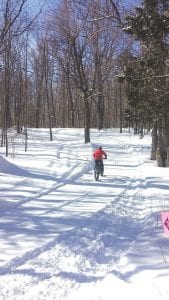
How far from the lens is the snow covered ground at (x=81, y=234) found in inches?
268

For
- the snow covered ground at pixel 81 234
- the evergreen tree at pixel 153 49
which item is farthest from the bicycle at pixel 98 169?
the evergreen tree at pixel 153 49

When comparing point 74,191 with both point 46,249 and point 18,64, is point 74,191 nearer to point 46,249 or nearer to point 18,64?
point 46,249

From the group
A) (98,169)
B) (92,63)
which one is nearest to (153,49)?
(98,169)

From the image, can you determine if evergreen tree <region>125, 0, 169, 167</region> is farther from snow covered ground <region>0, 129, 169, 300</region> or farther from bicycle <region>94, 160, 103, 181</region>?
bicycle <region>94, 160, 103, 181</region>

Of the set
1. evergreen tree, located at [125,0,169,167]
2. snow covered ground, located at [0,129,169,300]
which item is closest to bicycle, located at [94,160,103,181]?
snow covered ground, located at [0,129,169,300]

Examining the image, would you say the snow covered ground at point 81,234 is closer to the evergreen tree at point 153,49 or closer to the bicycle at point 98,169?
the bicycle at point 98,169

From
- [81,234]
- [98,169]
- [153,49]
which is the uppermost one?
[153,49]

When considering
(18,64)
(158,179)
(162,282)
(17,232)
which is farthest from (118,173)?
(18,64)

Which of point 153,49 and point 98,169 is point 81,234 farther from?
point 98,169

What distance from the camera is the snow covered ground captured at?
6809 millimetres

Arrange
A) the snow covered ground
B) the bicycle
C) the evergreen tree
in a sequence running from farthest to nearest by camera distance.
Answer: the bicycle, the evergreen tree, the snow covered ground

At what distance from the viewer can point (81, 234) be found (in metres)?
10.3

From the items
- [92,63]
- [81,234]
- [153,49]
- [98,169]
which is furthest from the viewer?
[92,63]

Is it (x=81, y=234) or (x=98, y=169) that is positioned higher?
(x=98, y=169)
